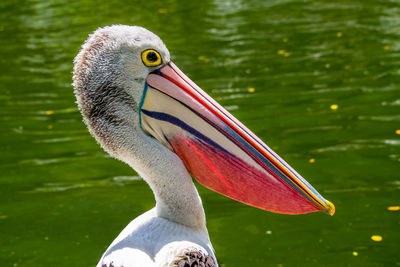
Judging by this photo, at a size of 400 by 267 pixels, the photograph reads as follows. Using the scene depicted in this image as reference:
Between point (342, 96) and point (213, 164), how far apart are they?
14.9 ft

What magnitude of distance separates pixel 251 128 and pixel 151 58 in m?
3.68

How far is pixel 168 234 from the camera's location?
2740 millimetres

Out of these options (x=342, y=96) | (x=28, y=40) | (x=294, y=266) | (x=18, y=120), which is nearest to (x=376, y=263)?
(x=294, y=266)

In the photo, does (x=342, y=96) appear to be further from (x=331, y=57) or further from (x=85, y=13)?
(x=85, y=13)

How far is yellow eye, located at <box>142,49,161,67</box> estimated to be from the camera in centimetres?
282

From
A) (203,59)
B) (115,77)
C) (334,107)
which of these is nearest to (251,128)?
(334,107)

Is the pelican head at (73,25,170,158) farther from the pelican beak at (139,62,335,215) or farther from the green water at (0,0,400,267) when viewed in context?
the green water at (0,0,400,267)

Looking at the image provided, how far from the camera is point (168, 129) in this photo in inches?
114

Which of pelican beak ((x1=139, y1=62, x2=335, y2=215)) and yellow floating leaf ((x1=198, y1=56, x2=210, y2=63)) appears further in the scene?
yellow floating leaf ((x1=198, y1=56, x2=210, y2=63))

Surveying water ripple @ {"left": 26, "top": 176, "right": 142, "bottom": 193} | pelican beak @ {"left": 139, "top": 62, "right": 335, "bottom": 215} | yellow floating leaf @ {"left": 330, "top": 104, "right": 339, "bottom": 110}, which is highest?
pelican beak @ {"left": 139, "top": 62, "right": 335, "bottom": 215}

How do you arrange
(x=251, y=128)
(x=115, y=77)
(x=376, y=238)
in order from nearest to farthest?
(x=115, y=77), (x=376, y=238), (x=251, y=128)

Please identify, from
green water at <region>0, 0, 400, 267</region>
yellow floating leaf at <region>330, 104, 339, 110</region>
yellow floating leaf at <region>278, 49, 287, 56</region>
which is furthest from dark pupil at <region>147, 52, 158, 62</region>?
yellow floating leaf at <region>278, 49, 287, 56</region>

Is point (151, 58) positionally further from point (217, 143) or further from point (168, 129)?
point (217, 143)

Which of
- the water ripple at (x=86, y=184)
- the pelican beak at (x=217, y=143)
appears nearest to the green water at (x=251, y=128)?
the water ripple at (x=86, y=184)
